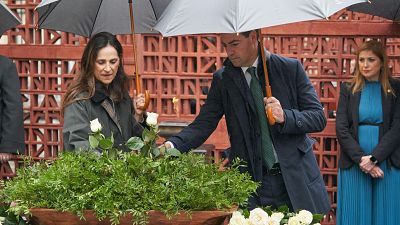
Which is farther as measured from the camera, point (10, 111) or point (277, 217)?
point (10, 111)

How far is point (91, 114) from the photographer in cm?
466

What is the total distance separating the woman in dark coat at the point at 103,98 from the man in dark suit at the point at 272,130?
0.25 metres

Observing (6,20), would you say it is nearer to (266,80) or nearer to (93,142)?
(266,80)

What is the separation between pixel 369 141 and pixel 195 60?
1.57 metres

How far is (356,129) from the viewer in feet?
23.2

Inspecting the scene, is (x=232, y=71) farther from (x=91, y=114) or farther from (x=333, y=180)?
(x=333, y=180)

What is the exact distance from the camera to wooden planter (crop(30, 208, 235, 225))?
3.51 m

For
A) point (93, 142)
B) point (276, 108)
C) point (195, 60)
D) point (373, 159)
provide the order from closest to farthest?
point (93, 142) → point (276, 108) → point (373, 159) → point (195, 60)

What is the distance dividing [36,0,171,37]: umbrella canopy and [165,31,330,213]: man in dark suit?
2.04 ft

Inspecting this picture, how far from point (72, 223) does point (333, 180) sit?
4337 millimetres

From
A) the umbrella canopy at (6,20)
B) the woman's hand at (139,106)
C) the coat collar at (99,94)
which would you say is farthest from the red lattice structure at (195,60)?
the coat collar at (99,94)

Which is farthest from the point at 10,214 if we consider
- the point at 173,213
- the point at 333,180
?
the point at 333,180

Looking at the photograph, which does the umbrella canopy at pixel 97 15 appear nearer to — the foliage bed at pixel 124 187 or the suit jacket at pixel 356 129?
the foliage bed at pixel 124 187

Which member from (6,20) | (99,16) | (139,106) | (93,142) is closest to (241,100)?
(139,106)
